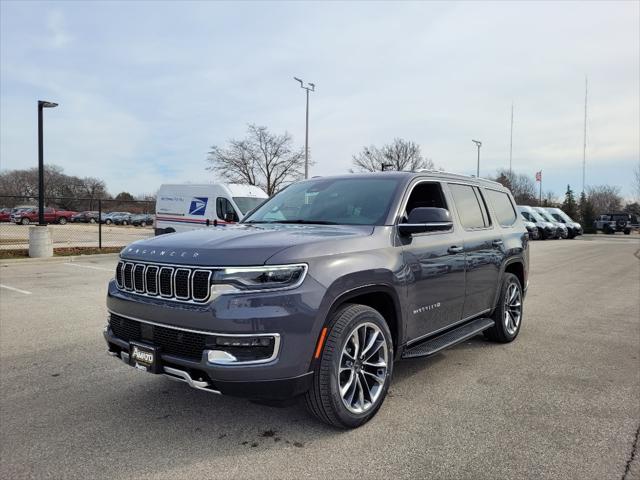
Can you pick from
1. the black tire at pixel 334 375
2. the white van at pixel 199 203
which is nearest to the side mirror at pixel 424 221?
the black tire at pixel 334 375

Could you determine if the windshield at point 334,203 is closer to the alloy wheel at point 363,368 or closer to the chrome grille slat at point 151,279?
the alloy wheel at point 363,368

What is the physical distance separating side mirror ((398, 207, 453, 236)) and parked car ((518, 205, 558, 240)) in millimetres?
31211

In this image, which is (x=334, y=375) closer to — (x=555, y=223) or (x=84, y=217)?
(x=555, y=223)

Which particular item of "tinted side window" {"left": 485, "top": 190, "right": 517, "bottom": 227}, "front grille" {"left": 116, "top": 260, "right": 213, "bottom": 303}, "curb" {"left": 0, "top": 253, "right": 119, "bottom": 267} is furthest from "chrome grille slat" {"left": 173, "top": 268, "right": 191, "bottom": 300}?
"curb" {"left": 0, "top": 253, "right": 119, "bottom": 267}

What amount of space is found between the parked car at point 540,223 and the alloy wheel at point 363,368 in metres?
31.7

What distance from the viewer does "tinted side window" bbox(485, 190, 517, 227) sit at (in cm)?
562

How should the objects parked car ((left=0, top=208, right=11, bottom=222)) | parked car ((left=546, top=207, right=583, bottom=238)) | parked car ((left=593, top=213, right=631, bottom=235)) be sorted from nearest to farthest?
parked car ((left=546, top=207, right=583, bottom=238)) < parked car ((left=0, top=208, right=11, bottom=222)) < parked car ((left=593, top=213, right=631, bottom=235))

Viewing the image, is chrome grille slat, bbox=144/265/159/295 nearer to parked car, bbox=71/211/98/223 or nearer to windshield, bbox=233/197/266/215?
windshield, bbox=233/197/266/215

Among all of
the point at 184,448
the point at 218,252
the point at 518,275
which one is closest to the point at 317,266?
the point at 218,252

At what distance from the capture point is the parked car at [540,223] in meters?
32.6

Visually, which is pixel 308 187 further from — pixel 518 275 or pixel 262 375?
pixel 518 275

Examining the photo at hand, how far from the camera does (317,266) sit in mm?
3020

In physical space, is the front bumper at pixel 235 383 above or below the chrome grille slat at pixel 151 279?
below

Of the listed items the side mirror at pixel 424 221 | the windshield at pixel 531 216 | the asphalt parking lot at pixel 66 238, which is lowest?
the asphalt parking lot at pixel 66 238
